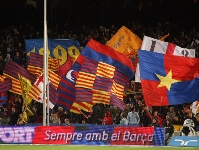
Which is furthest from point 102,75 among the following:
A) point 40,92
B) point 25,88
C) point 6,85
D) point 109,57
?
point 6,85

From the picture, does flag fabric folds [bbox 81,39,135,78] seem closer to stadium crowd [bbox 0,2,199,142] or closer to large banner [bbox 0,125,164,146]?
stadium crowd [bbox 0,2,199,142]

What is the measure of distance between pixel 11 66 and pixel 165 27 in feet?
39.0

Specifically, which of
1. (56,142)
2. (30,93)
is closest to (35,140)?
(56,142)

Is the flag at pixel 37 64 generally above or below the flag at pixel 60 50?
below

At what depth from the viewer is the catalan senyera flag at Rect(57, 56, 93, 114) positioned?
2466 cm

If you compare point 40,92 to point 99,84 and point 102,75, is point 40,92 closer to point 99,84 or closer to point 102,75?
point 99,84

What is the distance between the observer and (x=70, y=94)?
971 inches

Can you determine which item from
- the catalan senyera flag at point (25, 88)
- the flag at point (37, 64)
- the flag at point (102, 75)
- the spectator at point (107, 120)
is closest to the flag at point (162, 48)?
the flag at point (102, 75)

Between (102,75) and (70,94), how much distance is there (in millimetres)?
1825

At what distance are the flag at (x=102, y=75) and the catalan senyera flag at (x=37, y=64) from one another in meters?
2.66

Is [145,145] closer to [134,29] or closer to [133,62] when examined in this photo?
[133,62]

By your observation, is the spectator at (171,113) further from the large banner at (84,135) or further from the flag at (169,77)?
the large banner at (84,135)

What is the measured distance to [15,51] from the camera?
31.2m

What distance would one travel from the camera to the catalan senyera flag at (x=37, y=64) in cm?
2686
